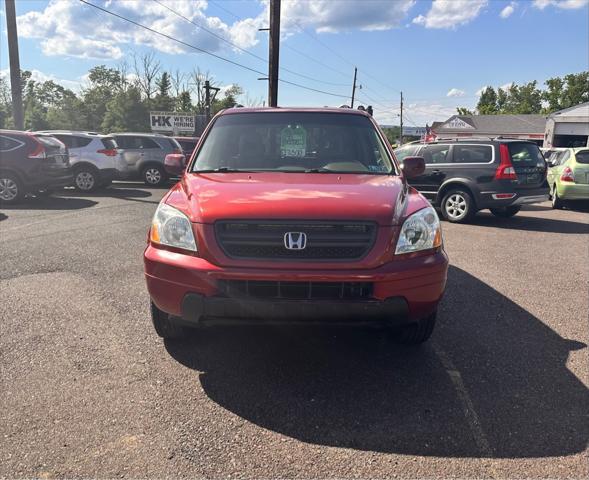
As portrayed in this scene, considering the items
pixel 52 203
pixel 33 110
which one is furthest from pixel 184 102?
pixel 52 203

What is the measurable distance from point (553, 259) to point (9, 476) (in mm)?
6699

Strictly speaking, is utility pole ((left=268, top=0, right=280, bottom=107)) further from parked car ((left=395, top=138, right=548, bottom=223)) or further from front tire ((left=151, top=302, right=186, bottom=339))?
front tire ((left=151, top=302, right=186, bottom=339))

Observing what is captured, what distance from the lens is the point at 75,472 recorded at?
2217 millimetres

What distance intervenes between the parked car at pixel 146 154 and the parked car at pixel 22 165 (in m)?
4.51

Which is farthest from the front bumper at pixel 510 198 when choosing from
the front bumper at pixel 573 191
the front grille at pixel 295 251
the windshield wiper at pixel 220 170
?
the front grille at pixel 295 251

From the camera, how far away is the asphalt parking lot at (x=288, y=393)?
233cm

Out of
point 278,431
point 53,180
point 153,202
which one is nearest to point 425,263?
point 278,431

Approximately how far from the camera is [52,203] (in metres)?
11.0

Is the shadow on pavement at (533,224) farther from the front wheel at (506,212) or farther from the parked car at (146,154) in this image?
the parked car at (146,154)

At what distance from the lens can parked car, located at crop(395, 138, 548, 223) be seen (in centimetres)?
920

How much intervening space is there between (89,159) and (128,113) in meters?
67.0

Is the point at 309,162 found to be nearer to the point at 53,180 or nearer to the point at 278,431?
the point at 278,431

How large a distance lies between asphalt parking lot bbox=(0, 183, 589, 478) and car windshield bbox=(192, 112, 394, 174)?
1.35 m

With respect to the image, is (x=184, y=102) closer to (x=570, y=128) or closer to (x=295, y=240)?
(x=570, y=128)
